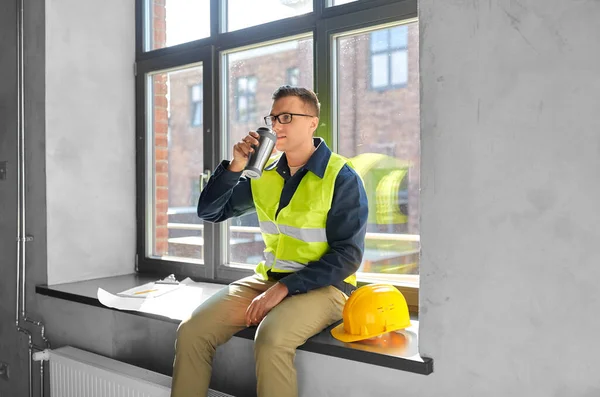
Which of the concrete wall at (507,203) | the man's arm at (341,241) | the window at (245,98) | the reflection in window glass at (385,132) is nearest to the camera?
the concrete wall at (507,203)

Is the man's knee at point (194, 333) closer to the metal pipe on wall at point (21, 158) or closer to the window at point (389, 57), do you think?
the window at point (389, 57)

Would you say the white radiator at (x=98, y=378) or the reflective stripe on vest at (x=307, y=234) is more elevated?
the reflective stripe on vest at (x=307, y=234)

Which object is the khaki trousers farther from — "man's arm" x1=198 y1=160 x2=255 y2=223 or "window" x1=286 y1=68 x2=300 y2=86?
"window" x1=286 y1=68 x2=300 y2=86

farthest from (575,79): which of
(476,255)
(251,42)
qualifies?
(251,42)

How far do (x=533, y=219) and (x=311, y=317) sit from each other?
2.43ft

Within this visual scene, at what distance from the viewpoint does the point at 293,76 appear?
253 cm

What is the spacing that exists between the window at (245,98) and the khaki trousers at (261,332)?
3.23 ft

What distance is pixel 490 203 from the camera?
1.47 meters

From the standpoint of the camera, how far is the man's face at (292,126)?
198 cm

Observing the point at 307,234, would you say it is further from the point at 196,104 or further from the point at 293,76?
the point at 196,104

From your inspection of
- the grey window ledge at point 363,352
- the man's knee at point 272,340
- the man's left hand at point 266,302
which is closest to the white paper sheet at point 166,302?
the grey window ledge at point 363,352

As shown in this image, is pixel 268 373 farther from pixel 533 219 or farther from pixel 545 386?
pixel 533 219

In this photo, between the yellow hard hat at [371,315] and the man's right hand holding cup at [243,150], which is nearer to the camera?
the yellow hard hat at [371,315]

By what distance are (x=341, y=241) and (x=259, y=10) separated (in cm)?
137
